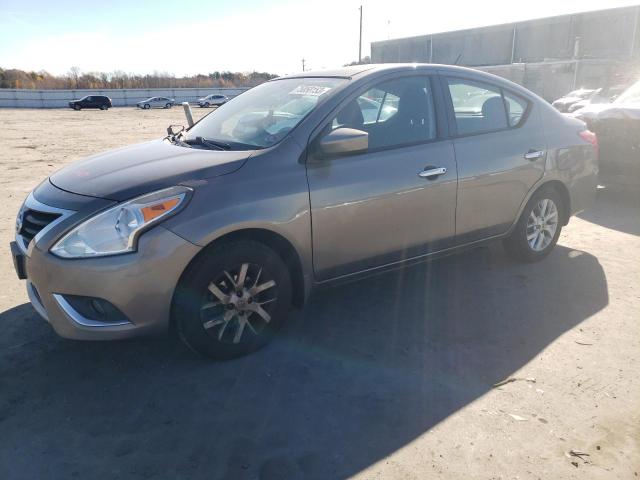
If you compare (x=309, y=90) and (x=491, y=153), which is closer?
(x=309, y=90)

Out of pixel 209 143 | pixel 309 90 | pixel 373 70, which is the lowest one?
pixel 209 143

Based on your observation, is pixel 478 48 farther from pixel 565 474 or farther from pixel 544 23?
pixel 565 474

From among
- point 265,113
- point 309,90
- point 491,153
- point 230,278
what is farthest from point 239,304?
point 491,153

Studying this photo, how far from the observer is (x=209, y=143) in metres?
3.57

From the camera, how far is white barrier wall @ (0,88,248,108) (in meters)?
47.3

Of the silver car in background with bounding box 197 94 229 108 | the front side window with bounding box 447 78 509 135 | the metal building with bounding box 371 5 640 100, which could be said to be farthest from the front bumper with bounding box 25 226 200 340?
the silver car in background with bounding box 197 94 229 108

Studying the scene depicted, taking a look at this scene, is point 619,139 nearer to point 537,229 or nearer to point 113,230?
point 537,229

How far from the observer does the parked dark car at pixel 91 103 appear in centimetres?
4306

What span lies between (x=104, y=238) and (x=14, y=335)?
135 cm

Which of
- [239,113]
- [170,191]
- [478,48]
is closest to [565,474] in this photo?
[170,191]

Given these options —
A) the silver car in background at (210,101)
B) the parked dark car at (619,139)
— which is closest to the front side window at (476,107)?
the parked dark car at (619,139)

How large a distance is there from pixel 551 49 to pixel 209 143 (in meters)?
49.6

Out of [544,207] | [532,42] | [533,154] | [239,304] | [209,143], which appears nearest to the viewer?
[239,304]

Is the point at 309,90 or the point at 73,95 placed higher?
the point at 309,90
